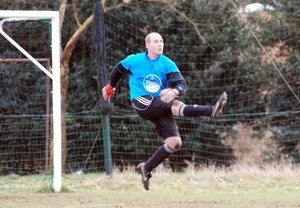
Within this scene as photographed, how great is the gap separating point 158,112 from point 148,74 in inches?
20.2

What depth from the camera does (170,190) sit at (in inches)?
477

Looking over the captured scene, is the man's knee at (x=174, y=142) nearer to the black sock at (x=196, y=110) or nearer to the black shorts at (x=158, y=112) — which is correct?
the black shorts at (x=158, y=112)

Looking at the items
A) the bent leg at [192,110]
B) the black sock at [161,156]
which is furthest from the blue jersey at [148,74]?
the black sock at [161,156]

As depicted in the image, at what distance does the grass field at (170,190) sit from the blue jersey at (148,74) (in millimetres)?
1556

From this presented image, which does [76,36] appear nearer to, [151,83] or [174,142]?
[151,83]

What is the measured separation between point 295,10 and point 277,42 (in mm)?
862

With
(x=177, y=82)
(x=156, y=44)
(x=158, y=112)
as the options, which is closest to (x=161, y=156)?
(x=158, y=112)

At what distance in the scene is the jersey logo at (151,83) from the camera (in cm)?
893

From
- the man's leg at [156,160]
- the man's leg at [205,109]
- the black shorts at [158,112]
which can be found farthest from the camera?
the man's leg at [156,160]

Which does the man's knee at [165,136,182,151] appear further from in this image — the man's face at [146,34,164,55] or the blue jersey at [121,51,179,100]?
the man's face at [146,34,164,55]

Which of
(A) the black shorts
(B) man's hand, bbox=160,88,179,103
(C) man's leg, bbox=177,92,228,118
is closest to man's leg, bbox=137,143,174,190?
(A) the black shorts

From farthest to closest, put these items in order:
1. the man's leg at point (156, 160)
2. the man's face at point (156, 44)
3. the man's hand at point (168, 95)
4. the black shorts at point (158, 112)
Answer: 1. the man's leg at point (156, 160)
2. the man's face at point (156, 44)
3. the black shorts at point (158, 112)
4. the man's hand at point (168, 95)

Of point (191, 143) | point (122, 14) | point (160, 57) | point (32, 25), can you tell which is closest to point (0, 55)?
point (32, 25)

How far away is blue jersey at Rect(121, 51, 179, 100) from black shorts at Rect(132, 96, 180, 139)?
0.34 feet
